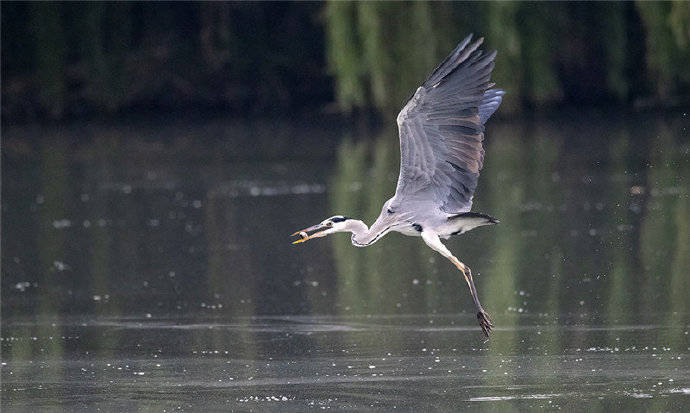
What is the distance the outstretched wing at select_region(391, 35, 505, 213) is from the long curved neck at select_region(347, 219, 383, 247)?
7.6 inches

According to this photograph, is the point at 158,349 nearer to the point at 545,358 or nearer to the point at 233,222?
the point at 545,358

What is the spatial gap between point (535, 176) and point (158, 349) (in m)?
8.51

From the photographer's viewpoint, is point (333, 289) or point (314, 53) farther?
point (314, 53)

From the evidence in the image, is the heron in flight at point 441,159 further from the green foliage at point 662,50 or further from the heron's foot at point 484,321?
the green foliage at point 662,50

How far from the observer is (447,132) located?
7.50m

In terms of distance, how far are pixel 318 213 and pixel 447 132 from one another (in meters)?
6.14

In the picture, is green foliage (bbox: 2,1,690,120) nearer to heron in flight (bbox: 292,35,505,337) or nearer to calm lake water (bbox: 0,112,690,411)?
calm lake water (bbox: 0,112,690,411)

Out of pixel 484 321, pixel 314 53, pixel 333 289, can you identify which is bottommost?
pixel 484 321

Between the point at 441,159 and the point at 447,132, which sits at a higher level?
the point at 447,132

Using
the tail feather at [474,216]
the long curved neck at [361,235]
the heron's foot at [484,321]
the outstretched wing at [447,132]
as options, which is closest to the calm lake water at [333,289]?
the heron's foot at [484,321]

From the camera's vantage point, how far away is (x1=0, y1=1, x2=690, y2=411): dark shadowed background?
740 cm

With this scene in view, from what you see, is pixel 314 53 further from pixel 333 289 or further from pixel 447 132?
pixel 447 132

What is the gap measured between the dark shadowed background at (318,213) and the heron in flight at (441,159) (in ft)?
2.24

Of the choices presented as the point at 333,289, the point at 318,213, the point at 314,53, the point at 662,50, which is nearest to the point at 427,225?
the point at 333,289
